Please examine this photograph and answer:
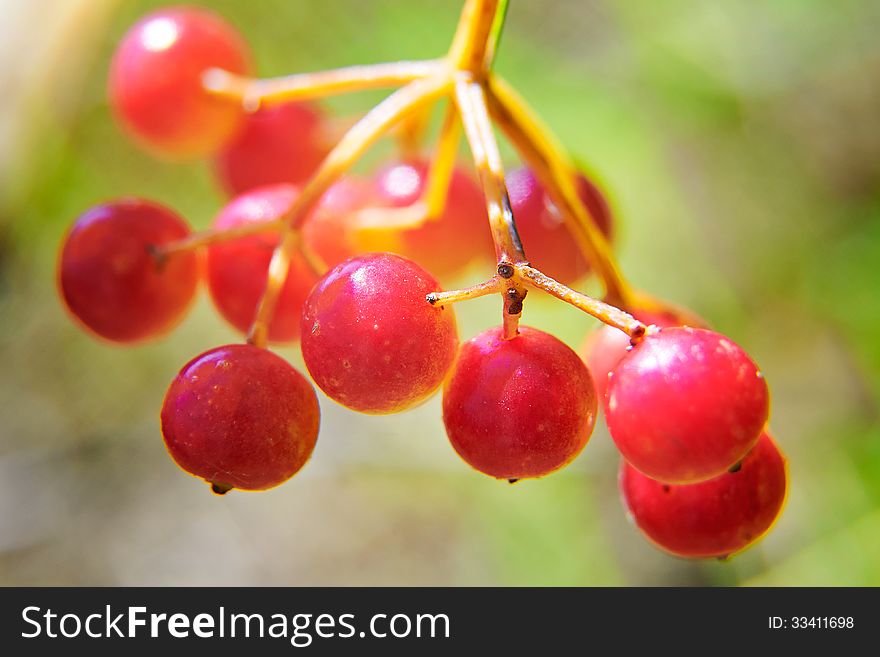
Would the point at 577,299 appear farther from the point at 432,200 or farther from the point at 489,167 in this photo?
the point at 432,200

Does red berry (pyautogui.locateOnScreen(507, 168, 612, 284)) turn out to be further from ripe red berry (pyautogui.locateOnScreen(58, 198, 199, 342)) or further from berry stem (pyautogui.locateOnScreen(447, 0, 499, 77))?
ripe red berry (pyautogui.locateOnScreen(58, 198, 199, 342))

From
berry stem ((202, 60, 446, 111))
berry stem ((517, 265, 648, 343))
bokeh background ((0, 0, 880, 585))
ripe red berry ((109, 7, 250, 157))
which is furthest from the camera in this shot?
bokeh background ((0, 0, 880, 585))

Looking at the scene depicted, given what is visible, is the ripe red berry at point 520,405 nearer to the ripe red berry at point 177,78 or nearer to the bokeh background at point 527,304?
the ripe red berry at point 177,78

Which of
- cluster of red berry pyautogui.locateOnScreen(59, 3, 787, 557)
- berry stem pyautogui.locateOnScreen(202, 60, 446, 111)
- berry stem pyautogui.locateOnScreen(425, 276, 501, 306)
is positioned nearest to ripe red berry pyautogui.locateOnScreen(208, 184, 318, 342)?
cluster of red berry pyautogui.locateOnScreen(59, 3, 787, 557)

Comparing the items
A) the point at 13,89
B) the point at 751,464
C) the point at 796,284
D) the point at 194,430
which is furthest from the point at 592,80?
the point at 194,430

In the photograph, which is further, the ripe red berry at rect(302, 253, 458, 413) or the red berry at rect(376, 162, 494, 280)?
the red berry at rect(376, 162, 494, 280)

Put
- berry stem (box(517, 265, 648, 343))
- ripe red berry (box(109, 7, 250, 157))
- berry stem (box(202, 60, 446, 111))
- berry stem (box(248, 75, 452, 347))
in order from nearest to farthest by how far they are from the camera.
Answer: berry stem (box(517, 265, 648, 343)) < berry stem (box(248, 75, 452, 347)) < berry stem (box(202, 60, 446, 111)) < ripe red berry (box(109, 7, 250, 157))

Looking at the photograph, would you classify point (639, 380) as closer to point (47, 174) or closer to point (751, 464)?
point (751, 464)

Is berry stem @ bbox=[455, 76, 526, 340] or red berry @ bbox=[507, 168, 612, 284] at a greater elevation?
red berry @ bbox=[507, 168, 612, 284]
